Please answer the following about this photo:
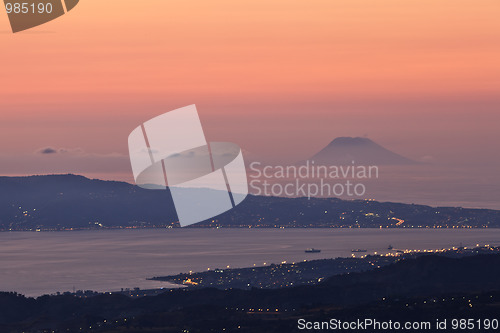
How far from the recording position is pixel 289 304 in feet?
469

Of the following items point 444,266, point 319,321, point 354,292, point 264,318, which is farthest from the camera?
point 444,266

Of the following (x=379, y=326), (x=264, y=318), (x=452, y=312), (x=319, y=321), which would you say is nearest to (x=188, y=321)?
(x=264, y=318)

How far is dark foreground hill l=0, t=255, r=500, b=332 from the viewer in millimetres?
115250

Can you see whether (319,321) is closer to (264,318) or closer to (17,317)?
(264,318)

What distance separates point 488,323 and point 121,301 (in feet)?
215

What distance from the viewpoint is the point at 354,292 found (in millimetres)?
152125

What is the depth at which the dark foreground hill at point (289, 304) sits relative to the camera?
115m

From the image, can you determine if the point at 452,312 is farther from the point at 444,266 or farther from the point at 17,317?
the point at 17,317

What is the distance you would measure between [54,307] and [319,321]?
52.2m

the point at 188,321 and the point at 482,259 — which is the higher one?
the point at 188,321

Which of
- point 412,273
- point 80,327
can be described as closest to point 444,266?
point 412,273

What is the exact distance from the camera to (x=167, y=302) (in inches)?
5723

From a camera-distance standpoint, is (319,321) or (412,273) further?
(412,273)

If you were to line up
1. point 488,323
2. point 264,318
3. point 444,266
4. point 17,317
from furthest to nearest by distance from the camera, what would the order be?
point 444,266 < point 17,317 < point 264,318 < point 488,323
